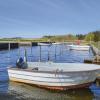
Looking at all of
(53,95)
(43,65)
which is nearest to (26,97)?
(53,95)

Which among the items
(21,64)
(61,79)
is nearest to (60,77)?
(61,79)

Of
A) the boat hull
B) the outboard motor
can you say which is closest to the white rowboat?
the boat hull

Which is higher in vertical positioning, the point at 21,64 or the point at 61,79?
the point at 21,64

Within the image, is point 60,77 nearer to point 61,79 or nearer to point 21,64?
point 61,79

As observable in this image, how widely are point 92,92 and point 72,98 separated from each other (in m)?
2.61

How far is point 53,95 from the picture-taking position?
21172mm

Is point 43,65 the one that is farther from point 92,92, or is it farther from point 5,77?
point 92,92

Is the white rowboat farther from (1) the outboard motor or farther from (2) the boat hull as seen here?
(1) the outboard motor

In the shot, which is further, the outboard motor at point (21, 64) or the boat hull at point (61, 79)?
the outboard motor at point (21, 64)

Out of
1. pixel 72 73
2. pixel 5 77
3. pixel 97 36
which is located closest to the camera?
pixel 72 73

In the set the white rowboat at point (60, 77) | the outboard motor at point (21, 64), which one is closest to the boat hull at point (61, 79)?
the white rowboat at point (60, 77)

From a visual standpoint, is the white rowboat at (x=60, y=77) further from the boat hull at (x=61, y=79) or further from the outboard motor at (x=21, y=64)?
the outboard motor at (x=21, y=64)

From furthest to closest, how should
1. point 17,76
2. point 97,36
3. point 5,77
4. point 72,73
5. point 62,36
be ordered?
point 62,36
point 97,36
point 5,77
point 17,76
point 72,73

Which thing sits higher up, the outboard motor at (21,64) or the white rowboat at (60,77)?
the outboard motor at (21,64)
